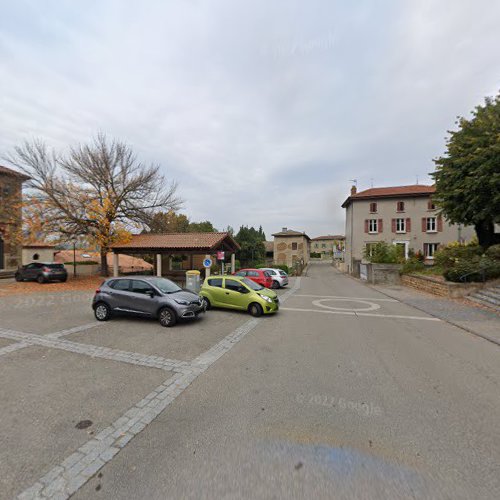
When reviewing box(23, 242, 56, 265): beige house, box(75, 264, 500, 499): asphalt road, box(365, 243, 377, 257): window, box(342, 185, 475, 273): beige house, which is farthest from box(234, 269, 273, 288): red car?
box(23, 242, 56, 265): beige house

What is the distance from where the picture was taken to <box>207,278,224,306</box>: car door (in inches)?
392

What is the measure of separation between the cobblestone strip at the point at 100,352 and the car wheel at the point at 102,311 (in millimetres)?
1672

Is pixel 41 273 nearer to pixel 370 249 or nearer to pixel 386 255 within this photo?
pixel 386 255

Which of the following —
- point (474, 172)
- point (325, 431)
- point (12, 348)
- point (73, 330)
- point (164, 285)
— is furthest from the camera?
point (474, 172)

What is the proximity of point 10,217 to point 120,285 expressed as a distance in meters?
14.4

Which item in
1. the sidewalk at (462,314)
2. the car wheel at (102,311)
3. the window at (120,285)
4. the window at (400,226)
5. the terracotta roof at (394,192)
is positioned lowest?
the sidewalk at (462,314)

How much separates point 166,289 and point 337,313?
6206mm

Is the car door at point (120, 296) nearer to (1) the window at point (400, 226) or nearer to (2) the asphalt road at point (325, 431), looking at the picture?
(2) the asphalt road at point (325, 431)

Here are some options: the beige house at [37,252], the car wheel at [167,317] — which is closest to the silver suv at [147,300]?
the car wheel at [167,317]

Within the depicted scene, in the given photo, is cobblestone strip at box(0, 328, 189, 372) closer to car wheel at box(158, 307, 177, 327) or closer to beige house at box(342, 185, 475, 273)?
car wheel at box(158, 307, 177, 327)

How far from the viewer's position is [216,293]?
395 inches

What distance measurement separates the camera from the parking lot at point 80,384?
258cm

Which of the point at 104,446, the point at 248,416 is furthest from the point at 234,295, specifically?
the point at 104,446

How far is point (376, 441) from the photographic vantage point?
9.53 ft
